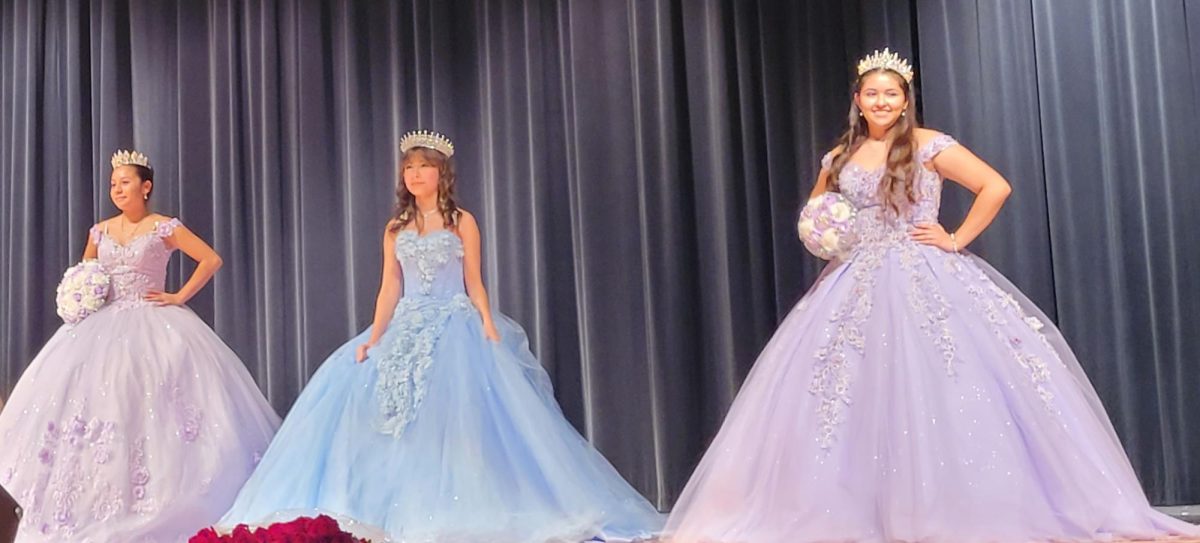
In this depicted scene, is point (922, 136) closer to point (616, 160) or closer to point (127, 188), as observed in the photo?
point (616, 160)

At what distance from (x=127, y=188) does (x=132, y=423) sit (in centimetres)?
108

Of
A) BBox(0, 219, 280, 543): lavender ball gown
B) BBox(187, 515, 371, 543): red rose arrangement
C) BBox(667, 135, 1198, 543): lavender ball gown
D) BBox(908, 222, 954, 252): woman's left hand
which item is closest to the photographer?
BBox(187, 515, 371, 543): red rose arrangement

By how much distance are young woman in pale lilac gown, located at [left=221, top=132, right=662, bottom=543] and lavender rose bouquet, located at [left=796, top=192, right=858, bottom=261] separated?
1175 mm

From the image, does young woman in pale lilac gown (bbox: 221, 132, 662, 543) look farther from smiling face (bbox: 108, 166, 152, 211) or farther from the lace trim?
smiling face (bbox: 108, 166, 152, 211)

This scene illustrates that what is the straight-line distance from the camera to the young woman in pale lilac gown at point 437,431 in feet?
13.4

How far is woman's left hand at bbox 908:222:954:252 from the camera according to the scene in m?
3.87

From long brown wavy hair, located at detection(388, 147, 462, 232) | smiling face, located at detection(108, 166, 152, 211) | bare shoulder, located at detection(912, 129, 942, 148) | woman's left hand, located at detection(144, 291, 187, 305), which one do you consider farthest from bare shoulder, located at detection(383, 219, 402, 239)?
bare shoulder, located at detection(912, 129, 942, 148)

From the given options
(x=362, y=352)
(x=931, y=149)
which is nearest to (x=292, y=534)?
(x=931, y=149)

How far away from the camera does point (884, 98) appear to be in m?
4.01

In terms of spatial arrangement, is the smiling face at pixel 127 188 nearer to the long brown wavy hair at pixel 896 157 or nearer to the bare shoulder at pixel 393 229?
the bare shoulder at pixel 393 229

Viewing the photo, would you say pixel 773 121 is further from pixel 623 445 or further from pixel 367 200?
pixel 367 200

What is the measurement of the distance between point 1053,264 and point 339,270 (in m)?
3.39

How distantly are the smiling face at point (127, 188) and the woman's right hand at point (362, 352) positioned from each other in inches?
48.9

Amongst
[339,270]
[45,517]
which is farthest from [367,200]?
[45,517]
